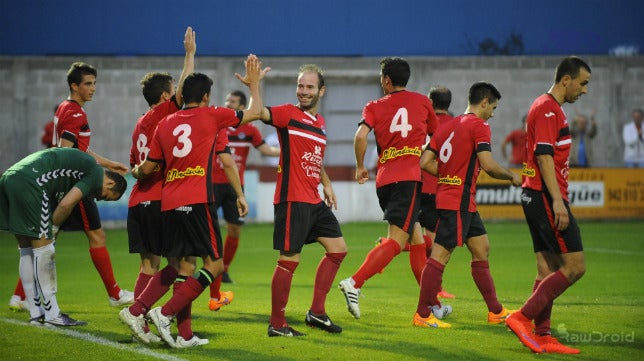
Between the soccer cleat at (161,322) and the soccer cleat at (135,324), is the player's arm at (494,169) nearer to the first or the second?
the soccer cleat at (161,322)

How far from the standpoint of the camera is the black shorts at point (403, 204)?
30.3ft

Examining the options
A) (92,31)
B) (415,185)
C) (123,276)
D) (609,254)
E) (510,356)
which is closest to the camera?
(510,356)

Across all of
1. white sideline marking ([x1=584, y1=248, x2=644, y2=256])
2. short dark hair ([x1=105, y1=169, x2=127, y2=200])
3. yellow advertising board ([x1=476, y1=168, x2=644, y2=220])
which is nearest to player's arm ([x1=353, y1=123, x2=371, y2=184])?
short dark hair ([x1=105, y1=169, x2=127, y2=200])

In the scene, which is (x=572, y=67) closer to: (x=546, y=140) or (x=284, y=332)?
(x=546, y=140)

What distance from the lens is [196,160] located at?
326 inches

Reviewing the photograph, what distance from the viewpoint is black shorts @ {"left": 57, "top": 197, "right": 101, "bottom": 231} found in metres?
10.2

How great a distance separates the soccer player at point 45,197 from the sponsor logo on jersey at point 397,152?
2283mm

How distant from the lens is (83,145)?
411 inches

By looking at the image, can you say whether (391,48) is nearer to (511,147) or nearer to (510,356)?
(511,147)

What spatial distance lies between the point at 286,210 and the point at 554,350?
2381 millimetres

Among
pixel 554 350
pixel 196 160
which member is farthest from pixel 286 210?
pixel 554 350

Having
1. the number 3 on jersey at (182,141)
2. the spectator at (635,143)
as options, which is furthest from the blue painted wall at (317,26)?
the number 3 on jersey at (182,141)

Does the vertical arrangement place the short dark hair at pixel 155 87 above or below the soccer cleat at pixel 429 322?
above

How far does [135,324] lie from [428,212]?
3946 mm
